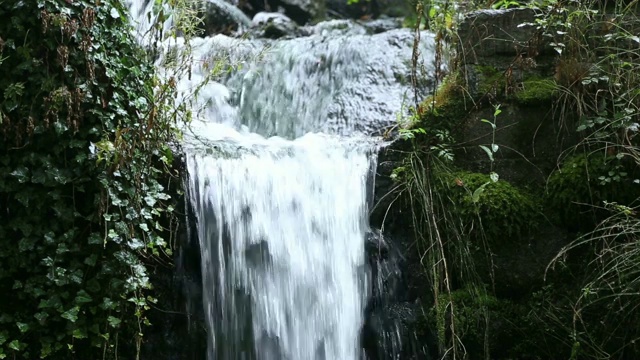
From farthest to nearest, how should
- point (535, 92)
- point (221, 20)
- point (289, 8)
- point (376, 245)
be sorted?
point (289, 8) < point (221, 20) < point (535, 92) < point (376, 245)

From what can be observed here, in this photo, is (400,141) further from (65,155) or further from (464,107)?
(65,155)

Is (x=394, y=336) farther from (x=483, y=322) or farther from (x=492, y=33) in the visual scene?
(x=492, y=33)

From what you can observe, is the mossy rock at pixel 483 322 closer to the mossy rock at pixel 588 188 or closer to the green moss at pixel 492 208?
the green moss at pixel 492 208

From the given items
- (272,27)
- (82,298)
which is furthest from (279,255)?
(272,27)

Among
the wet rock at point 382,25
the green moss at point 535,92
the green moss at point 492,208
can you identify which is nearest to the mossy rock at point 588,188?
the green moss at point 492,208

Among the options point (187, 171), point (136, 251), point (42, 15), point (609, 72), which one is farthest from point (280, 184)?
point (609, 72)

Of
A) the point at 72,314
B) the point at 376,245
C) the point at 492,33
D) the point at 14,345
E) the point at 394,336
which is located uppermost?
the point at 492,33

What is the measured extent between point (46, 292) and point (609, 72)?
331 centimetres

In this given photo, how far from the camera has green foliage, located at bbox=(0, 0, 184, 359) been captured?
3293 millimetres

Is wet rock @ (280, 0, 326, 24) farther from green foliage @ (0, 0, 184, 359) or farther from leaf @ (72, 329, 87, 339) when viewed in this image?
leaf @ (72, 329, 87, 339)

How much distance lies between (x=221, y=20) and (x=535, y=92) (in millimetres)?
4806

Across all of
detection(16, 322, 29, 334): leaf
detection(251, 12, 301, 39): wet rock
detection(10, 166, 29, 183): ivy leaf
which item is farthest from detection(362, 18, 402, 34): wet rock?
detection(16, 322, 29, 334): leaf

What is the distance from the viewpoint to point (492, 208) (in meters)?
3.89

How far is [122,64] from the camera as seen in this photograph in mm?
3617
